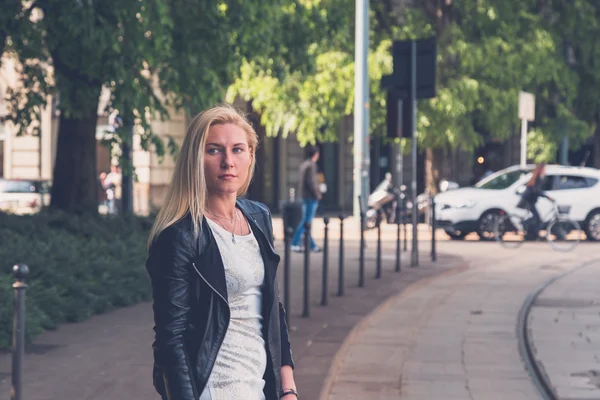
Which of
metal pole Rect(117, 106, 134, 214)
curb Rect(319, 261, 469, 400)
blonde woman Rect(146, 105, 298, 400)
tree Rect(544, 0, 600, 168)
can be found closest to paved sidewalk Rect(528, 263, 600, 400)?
curb Rect(319, 261, 469, 400)

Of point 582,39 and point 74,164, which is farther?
point 582,39

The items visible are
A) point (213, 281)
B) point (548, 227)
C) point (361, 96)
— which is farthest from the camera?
point (361, 96)

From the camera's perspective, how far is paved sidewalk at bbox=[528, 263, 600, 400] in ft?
25.8

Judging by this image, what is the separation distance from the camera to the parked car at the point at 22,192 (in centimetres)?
3102

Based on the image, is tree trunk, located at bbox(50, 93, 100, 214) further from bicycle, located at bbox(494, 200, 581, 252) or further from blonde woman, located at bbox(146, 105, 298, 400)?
blonde woman, located at bbox(146, 105, 298, 400)

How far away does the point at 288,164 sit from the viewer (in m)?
38.8

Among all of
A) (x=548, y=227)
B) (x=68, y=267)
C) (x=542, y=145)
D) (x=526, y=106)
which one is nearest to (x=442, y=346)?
(x=68, y=267)

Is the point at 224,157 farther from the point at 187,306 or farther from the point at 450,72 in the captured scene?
the point at 450,72

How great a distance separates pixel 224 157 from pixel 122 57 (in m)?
10.6

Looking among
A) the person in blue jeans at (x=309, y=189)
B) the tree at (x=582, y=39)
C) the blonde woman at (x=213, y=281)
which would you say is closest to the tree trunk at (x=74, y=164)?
the person in blue jeans at (x=309, y=189)

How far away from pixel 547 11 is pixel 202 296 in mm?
29965

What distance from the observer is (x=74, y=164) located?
15.9 metres

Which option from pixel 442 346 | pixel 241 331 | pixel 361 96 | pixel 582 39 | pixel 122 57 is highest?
pixel 582 39

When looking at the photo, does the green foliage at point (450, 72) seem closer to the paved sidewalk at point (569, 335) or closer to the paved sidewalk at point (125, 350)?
the paved sidewalk at point (569, 335)
